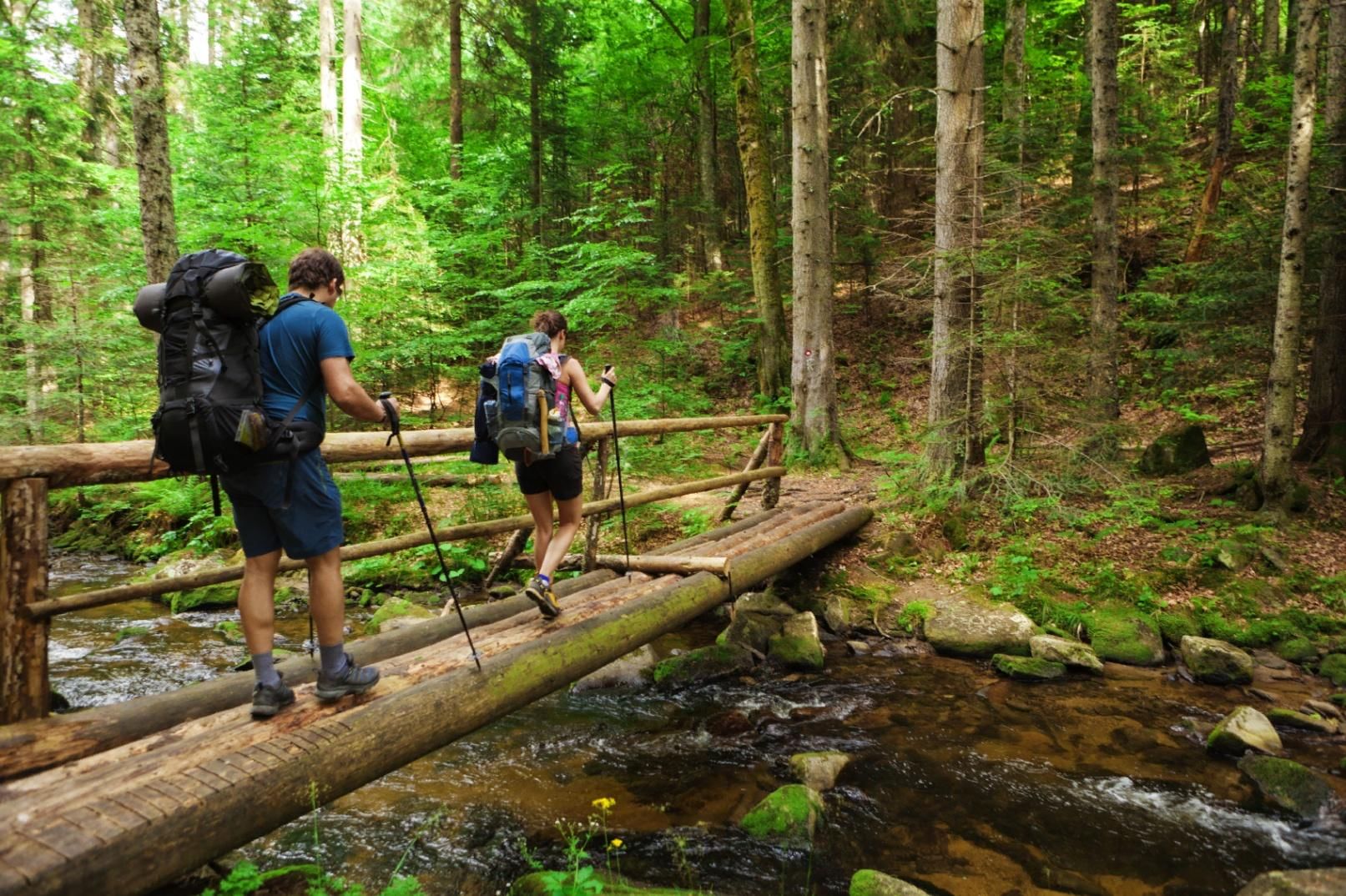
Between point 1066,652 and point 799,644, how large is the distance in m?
2.53

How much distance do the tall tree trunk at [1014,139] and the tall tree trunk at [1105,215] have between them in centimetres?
112

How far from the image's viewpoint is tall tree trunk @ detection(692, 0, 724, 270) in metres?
19.0

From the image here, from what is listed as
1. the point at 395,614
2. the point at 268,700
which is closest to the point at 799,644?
the point at 395,614

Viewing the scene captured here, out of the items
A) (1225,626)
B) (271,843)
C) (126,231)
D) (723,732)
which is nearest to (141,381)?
(126,231)

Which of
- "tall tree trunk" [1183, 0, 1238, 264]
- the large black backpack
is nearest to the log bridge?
the large black backpack

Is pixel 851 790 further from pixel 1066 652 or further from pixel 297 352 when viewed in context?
pixel 297 352

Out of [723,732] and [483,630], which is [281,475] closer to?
[483,630]

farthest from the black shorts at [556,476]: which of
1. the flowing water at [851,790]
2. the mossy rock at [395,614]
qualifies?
the mossy rock at [395,614]

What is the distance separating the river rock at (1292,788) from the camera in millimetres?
4520

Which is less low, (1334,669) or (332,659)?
Answer: (332,659)

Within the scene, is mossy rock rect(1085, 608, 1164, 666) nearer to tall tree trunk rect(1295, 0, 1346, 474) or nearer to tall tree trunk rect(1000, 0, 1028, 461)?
tall tree trunk rect(1000, 0, 1028, 461)

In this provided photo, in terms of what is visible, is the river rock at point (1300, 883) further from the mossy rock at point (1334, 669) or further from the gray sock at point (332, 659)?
the gray sock at point (332, 659)

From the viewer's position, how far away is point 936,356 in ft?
28.8

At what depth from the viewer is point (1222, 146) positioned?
15266 millimetres
